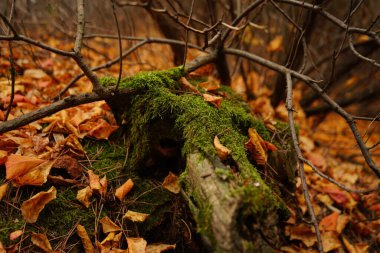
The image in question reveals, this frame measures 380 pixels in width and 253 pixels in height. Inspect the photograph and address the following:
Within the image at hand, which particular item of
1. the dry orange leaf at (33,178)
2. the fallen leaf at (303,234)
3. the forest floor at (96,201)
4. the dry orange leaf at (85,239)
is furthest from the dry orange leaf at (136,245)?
the fallen leaf at (303,234)

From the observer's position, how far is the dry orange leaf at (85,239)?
5.32ft

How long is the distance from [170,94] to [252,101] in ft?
7.41

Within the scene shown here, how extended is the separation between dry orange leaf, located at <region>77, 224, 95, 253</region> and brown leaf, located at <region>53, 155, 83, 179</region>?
1.16 feet

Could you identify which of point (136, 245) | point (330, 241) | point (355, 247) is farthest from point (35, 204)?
point (355, 247)

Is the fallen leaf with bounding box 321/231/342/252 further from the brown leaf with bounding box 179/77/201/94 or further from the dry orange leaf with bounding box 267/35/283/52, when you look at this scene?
the dry orange leaf with bounding box 267/35/283/52

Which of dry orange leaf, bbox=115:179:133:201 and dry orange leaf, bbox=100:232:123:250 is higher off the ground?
dry orange leaf, bbox=115:179:133:201

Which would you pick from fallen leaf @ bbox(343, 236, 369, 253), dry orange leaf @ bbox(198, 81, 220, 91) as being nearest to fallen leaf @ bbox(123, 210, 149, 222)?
dry orange leaf @ bbox(198, 81, 220, 91)

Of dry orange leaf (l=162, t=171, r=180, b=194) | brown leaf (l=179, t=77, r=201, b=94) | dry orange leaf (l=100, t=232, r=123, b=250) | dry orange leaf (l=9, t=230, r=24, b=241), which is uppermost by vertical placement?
brown leaf (l=179, t=77, r=201, b=94)

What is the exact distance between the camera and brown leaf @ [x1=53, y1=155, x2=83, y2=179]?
71.8 inches

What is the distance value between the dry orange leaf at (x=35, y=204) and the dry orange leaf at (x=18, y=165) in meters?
0.18

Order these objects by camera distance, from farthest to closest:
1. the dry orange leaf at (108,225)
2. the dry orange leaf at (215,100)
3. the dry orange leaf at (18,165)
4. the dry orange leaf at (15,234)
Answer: the dry orange leaf at (215,100) → the dry orange leaf at (108,225) → the dry orange leaf at (18,165) → the dry orange leaf at (15,234)

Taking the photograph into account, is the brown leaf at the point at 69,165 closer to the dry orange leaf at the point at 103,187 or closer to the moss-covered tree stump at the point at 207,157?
the dry orange leaf at the point at 103,187

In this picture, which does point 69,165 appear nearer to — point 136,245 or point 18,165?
point 18,165

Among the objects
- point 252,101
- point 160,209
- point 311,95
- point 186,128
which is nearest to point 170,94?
point 186,128
